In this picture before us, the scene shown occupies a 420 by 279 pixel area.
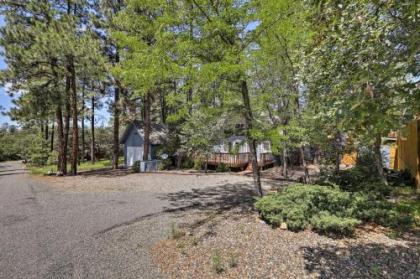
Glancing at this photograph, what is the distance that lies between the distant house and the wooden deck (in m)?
5.20

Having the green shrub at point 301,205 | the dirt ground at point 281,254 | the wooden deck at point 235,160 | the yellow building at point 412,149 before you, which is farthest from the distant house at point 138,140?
the dirt ground at point 281,254

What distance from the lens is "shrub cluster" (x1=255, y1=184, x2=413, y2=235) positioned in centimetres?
486

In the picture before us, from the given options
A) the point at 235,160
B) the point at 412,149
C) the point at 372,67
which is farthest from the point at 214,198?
the point at 235,160

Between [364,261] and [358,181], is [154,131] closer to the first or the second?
[358,181]

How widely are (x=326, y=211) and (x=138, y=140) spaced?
19.2 metres

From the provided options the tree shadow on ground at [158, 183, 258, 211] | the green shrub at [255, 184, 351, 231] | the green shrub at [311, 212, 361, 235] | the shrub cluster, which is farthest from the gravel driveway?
the green shrub at [311, 212, 361, 235]

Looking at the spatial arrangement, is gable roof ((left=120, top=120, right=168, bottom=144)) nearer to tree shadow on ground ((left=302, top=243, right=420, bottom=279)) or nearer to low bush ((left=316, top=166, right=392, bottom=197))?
low bush ((left=316, top=166, right=392, bottom=197))

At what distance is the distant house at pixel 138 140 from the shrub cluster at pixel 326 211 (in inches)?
634

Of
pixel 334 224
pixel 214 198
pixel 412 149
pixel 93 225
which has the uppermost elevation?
pixel 412 149

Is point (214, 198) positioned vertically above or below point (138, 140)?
below

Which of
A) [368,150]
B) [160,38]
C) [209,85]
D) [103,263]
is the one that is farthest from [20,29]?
[368,150]

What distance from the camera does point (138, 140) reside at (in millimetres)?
22406

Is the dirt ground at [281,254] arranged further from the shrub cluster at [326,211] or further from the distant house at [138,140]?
the distant house at [138,140]

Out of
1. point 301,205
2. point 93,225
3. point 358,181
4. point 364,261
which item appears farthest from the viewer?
point 358,181
